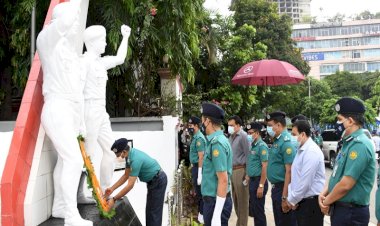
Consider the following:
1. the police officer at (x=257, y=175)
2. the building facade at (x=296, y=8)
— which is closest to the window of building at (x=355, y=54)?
the building facade at (x=296, y=8)

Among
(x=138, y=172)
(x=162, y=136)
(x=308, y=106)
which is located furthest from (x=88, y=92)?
(x=308, y=106)

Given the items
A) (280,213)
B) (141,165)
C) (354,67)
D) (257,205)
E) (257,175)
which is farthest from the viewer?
(354,67)

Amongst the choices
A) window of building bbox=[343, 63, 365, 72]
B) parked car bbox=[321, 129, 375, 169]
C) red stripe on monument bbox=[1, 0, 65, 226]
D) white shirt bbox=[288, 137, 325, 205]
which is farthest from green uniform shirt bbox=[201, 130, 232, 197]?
window of building bbox=[343, 63, 365, 72]

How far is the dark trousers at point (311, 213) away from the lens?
5.24 m

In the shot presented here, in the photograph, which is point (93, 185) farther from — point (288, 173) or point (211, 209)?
point (288, 173)

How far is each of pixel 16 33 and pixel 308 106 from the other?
38483 millimetres

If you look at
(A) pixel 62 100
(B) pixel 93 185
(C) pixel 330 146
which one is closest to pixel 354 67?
(C) pixel 330 146

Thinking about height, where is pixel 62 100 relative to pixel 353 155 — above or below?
above

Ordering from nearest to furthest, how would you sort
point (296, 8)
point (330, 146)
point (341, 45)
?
point (330, 146)
point (341, 45)
point (296, 8)

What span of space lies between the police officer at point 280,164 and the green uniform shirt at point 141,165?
163 cm

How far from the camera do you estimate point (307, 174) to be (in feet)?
17.0

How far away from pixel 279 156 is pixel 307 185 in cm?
105

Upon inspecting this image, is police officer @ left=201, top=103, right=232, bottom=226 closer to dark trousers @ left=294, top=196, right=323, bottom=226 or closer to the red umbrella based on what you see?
dark trousers @ left=294, top=196, right=323, bottom=226

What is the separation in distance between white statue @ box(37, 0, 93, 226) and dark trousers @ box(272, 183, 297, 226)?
2.94 m
